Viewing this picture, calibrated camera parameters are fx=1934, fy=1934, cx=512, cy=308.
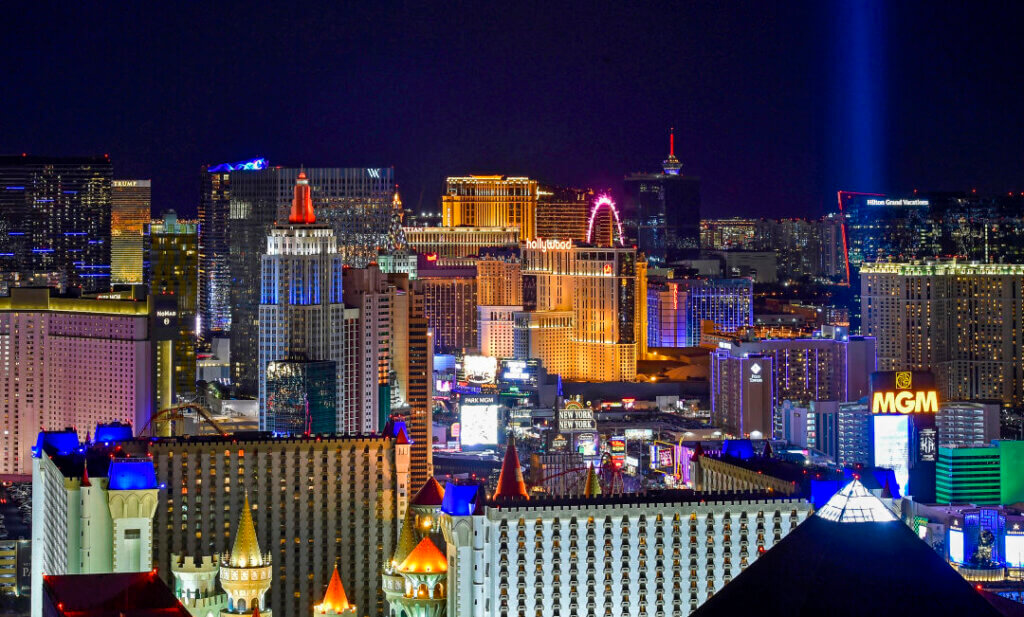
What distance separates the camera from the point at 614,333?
75.2 metres

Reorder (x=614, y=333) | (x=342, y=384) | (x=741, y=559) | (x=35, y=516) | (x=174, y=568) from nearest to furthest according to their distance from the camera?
(x=741, y=559) → (x=174, y=568) → (x=35, y=516) → (x=342, y=384) → (x=614, y=333)

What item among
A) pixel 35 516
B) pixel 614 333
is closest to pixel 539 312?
pixel 614 333

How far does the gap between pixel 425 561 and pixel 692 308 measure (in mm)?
54674

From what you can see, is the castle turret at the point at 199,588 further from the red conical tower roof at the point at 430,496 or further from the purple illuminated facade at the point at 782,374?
the purple illuminated facade at the point at 782,374

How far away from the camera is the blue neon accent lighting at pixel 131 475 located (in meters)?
27.9

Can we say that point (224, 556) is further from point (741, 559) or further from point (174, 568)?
point (741, 559)

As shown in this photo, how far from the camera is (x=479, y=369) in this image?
232 ft

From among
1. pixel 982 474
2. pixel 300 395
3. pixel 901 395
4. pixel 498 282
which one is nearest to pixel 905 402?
pixel 901 395

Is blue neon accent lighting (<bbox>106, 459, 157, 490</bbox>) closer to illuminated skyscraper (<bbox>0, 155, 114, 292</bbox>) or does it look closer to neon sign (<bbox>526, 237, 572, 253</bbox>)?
illuminated skyscraper (<bbox>0, 155, 114, 292</bbox>)

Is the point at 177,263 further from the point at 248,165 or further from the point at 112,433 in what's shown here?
the point at 112,433

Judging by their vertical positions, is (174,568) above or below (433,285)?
below

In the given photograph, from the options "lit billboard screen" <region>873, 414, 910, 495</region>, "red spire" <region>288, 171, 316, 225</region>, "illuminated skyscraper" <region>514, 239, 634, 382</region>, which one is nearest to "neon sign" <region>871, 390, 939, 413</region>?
"lit billboard screen" <region>873, 414, 910, 495</region>

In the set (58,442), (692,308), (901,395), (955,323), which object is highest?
(692,308)

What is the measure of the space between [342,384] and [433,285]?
28.7 m
